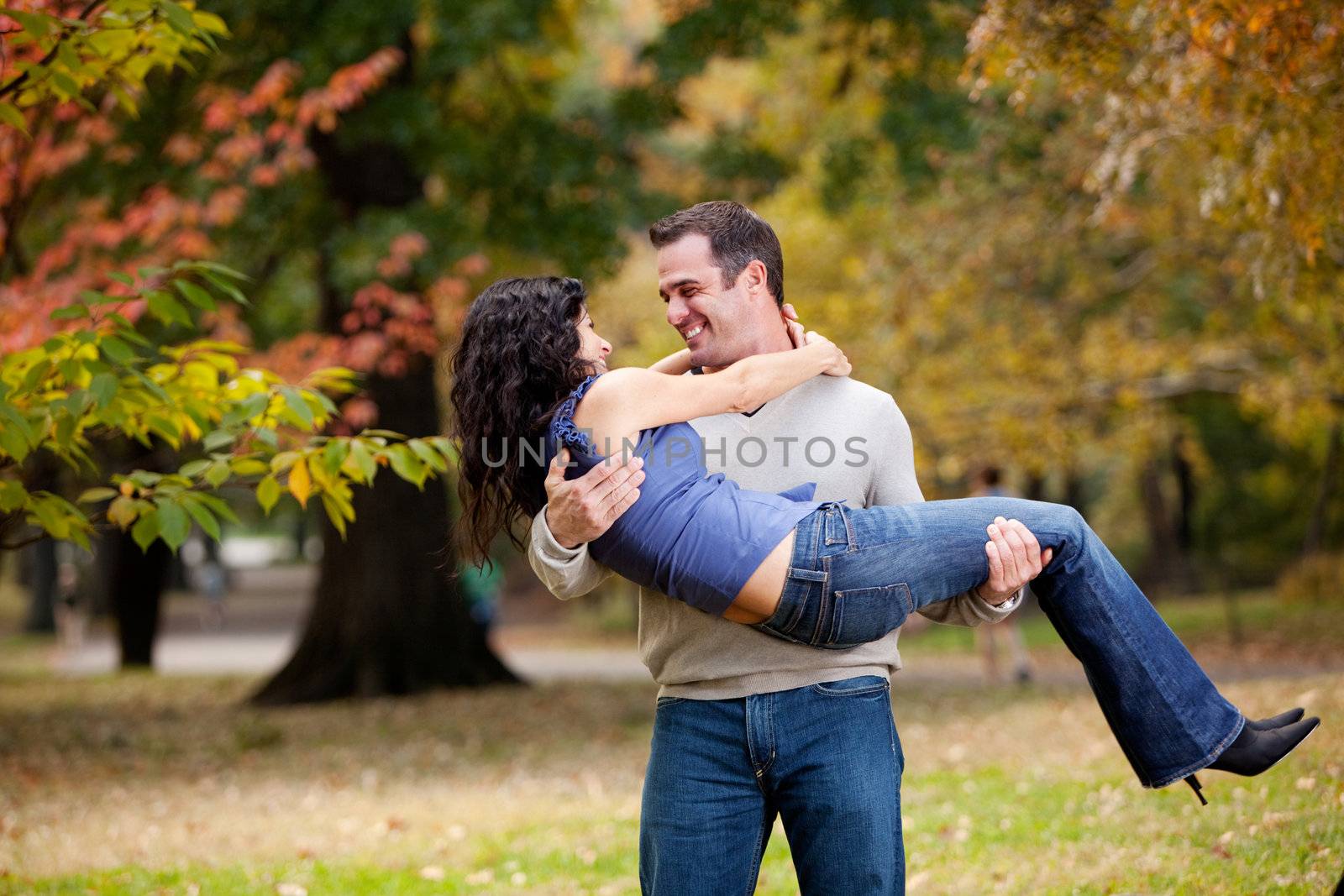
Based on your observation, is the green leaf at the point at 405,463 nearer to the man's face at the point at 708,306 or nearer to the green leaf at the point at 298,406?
the green leaf at the point at 298,406

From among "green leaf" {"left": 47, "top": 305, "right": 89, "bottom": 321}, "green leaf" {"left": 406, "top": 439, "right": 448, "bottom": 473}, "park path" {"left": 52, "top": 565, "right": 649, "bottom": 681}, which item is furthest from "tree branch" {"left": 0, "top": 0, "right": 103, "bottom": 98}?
"park path" {"left": 52, "top": 565, "right": 649, "bottom": 681}

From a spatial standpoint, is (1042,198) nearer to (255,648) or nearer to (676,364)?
(676,364)

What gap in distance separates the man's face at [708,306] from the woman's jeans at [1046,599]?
0.53m

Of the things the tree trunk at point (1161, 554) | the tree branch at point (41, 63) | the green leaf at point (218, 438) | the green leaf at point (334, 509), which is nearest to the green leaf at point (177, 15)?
the tree branch at point (41, 63)

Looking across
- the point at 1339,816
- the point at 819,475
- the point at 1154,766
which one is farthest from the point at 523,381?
the point at 1339,816

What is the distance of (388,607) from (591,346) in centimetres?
1133

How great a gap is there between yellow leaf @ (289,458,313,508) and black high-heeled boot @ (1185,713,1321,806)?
2962 millimetres

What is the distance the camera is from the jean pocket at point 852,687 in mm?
3066

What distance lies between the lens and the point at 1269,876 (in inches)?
197

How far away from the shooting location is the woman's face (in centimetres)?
327

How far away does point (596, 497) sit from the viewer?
2.98 m

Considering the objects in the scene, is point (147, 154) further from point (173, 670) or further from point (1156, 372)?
point (1156, 372)

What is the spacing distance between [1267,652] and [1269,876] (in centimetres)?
1238

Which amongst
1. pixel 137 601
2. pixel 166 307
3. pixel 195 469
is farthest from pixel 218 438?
pixel 137 601
